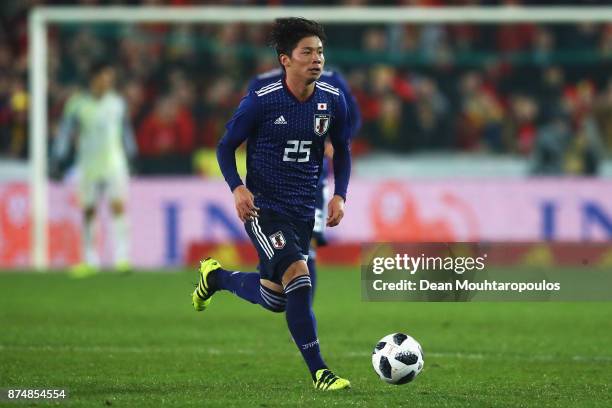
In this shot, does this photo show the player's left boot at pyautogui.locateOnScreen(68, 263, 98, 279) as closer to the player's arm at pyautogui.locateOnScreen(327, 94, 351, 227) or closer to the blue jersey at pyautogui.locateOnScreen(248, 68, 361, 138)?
the blue jersey at pyautogui.locateOnScreen(248, 68, 361, 138)

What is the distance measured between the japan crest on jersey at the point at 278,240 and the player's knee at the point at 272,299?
0.36 meters

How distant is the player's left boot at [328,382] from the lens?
7094 millimetres

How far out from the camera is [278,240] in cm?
731

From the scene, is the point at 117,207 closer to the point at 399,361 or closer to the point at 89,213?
the point at 89,213

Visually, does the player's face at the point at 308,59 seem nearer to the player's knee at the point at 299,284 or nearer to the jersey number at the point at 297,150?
the jersey number at the point at 297,150

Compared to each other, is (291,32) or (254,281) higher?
(291,32)

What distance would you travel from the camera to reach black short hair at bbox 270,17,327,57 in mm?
7344

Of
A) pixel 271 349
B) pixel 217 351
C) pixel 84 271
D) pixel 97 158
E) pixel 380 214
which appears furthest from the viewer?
pixel 380 214

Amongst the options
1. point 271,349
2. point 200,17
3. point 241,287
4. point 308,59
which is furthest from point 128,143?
point 308,59

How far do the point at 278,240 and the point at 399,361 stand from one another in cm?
94

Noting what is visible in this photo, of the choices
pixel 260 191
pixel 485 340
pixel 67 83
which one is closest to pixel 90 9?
pixel 67 83

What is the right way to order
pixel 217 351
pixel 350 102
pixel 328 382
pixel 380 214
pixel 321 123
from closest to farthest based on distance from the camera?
pixel 328 382
pixel 321 123
pixel 217 351
pixel 350 102
pixel 380 214

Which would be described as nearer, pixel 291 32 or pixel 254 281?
pixel 291 32

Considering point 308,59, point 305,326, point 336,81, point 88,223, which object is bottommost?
point 88,223
